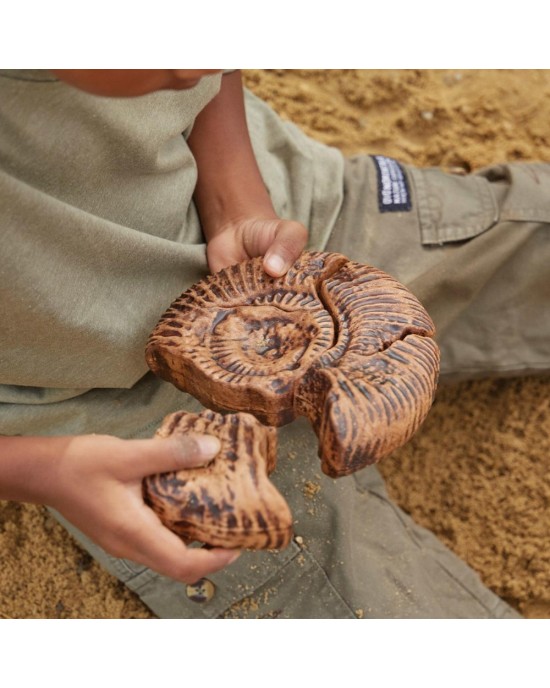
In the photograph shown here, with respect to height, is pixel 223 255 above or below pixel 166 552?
above

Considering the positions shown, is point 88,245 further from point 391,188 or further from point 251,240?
point 391,188

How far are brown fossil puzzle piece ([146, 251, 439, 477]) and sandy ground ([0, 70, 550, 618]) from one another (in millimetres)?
810

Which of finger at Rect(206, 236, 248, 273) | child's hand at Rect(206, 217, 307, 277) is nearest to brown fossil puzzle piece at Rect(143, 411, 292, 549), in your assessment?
child's hand at Rect(206, 217, 307, 277)

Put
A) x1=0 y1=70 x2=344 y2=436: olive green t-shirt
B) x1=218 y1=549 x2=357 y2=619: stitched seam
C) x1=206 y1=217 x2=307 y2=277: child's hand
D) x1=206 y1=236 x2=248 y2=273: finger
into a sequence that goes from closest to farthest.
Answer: x1=0 y1=70 x2=344 y2=436: olive green t-shirt, x1=206 y1=217 x2=307 y2=277: child's hand, x1=206 y1=236 x2=248 y2=273: finger, x1=218 y1=549 x2=357 y2=619: stitched seam

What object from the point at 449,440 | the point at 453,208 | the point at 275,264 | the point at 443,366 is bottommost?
the point at 449,440

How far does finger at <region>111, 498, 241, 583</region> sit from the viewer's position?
105 cm

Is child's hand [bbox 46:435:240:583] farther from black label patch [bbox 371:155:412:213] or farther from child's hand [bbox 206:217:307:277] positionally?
black label patch [bbox 371:155:412:213]

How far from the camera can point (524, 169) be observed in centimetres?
179

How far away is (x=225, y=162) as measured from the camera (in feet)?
5.08

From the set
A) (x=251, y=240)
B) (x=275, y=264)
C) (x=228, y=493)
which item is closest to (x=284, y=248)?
(x=275, y=264)

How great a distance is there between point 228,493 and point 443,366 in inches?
39.0

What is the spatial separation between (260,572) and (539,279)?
933 mm

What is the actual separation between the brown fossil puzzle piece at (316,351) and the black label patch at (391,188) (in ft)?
1.78

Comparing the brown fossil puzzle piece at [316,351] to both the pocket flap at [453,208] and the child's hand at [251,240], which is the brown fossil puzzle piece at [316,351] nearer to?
the child's hand at [251,240]
